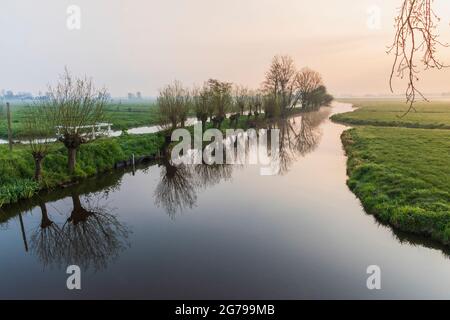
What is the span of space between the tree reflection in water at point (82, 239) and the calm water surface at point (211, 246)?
4 cm

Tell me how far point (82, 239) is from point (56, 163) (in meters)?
8.51

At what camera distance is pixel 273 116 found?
5684cm

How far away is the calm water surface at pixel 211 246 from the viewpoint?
8.38 metres

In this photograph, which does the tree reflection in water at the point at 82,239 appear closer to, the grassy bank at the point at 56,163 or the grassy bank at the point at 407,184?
the grassy bank at the point at 56,163

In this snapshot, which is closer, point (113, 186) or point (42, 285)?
point (42, 285)

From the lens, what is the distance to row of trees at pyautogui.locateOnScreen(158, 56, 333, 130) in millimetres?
29438

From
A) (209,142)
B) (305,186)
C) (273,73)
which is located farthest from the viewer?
(273,73)

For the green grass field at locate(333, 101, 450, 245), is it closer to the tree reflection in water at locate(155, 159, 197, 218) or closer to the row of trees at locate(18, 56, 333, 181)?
the tree reflection in water at locate(155, 159, 197, 218)

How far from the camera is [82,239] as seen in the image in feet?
38.0

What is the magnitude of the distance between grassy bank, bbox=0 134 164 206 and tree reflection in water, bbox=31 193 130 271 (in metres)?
1.64
